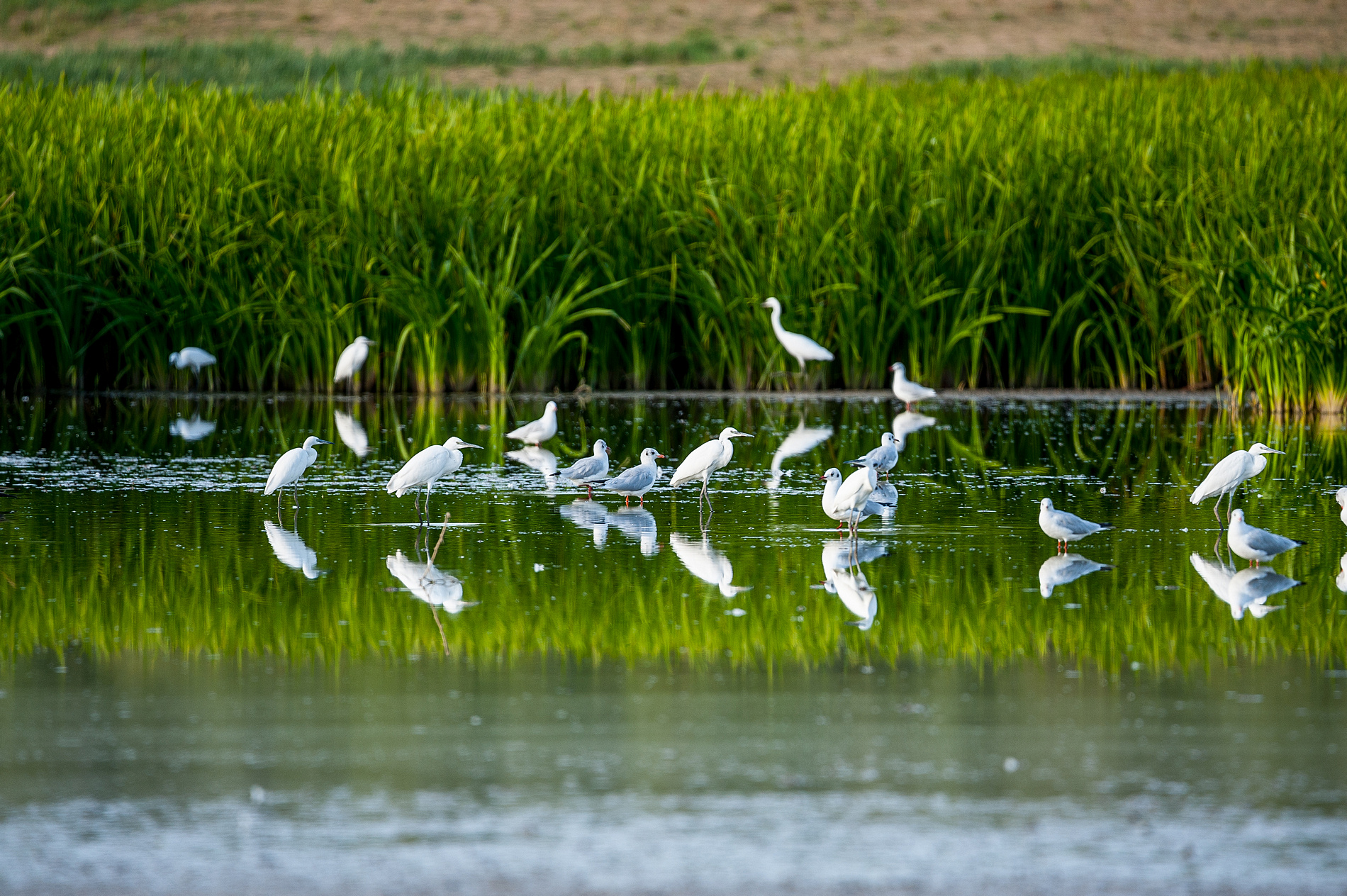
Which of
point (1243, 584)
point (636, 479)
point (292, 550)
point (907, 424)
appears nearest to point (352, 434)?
point (907, 424)

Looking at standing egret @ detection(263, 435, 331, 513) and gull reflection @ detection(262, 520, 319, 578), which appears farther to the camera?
standing egret @ detection(263, 435, 331, 513)

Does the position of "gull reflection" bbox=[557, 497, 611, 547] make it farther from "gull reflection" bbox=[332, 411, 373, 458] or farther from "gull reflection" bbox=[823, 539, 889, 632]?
"gull reflection" bbox=[332, 411, 373, 458]

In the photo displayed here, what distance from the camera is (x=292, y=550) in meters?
7.12

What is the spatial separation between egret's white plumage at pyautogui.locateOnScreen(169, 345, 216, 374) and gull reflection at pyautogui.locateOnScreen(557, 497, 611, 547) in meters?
6.15

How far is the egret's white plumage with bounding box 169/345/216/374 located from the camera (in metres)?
14.1

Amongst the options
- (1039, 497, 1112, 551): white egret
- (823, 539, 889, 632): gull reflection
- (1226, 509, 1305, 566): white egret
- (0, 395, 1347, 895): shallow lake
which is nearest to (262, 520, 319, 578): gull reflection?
(0, 395, 1347, 895): shallow lake

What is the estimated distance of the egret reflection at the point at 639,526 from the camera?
7.34 m

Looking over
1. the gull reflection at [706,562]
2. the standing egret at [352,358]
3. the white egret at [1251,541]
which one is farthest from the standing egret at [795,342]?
the white egret at [1251,541]

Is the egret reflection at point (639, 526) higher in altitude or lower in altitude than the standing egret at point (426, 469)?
lower

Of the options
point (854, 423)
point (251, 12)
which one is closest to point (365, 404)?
point (854, 423)

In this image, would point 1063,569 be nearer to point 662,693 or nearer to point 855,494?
point 855,494

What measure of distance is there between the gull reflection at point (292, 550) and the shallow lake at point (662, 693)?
0.03 metres

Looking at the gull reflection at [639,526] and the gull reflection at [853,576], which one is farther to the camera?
the gull reflection at [639,526]

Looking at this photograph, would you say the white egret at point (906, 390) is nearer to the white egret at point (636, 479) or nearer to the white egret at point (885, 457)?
the white egret at point (885, 457)
